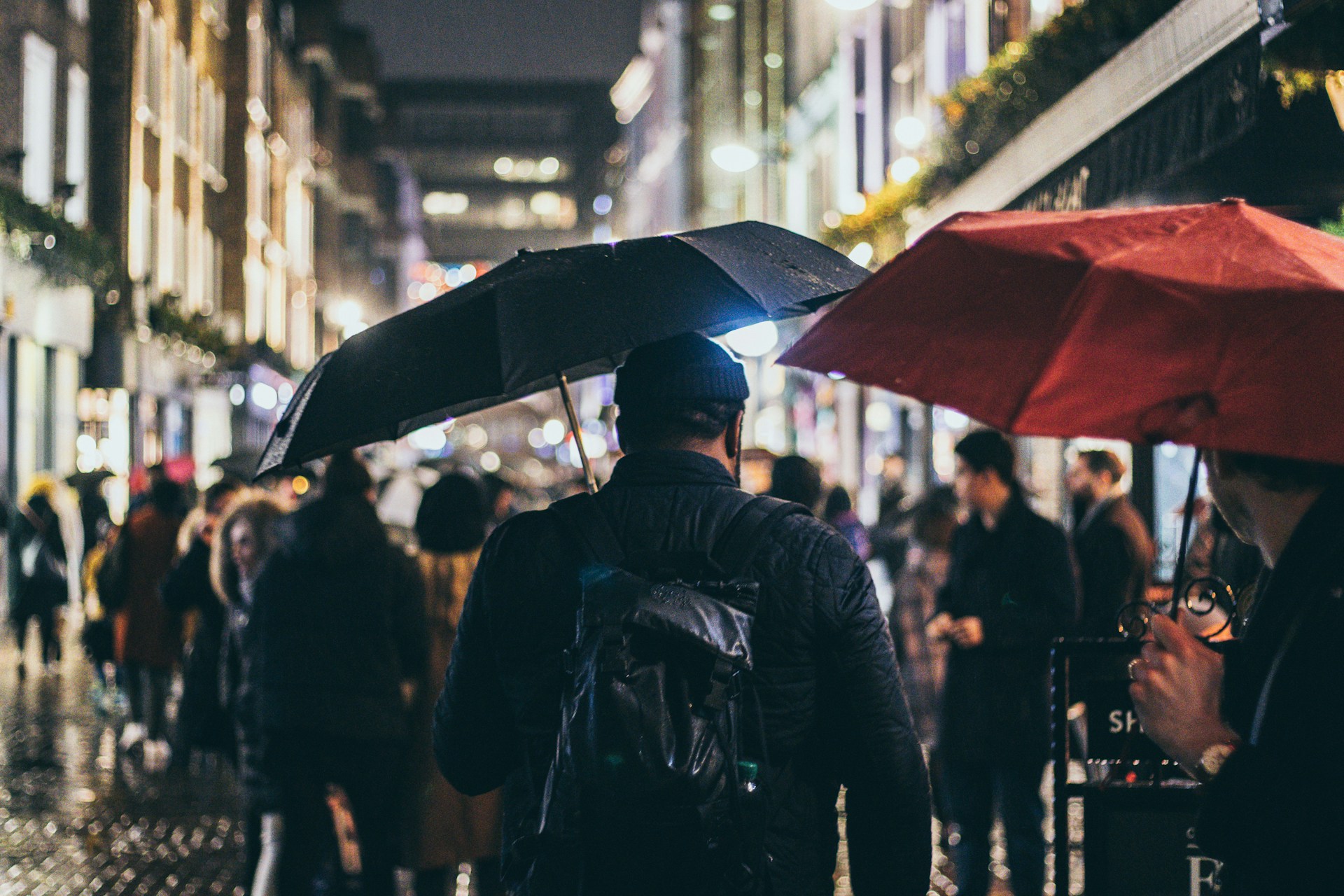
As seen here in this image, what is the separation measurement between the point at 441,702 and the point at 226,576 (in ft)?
11.7

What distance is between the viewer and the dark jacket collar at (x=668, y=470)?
324 centimetres

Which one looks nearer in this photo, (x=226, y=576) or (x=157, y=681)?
(x=226, y=576)

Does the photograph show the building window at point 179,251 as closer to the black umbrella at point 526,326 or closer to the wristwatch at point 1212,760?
the black umbrella at point 526,326

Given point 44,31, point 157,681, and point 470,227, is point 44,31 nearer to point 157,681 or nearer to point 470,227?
point 157,681

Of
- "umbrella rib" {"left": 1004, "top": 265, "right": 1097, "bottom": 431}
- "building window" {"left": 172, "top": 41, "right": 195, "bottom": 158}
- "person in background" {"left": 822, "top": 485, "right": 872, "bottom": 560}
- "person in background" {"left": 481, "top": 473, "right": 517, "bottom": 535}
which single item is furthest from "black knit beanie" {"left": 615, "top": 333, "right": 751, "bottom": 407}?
"building window" {"left": 172, "top": 41, "right": 195, "bottom": 158}

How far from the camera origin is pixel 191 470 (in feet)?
50.4

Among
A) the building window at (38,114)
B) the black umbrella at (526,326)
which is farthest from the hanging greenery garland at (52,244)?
the black umbrella at (526,326)

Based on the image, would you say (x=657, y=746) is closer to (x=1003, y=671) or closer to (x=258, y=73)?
(x=1003, y=671)

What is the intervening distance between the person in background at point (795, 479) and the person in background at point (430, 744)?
66.6 inches

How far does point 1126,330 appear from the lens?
261 cm

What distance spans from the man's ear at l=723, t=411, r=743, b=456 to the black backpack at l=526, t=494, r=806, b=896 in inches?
18.2

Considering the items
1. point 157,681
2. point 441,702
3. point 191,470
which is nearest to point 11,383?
point 191,470

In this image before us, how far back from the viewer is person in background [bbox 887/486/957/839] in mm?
8078

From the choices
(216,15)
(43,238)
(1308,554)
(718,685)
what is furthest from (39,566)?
(216,15)
